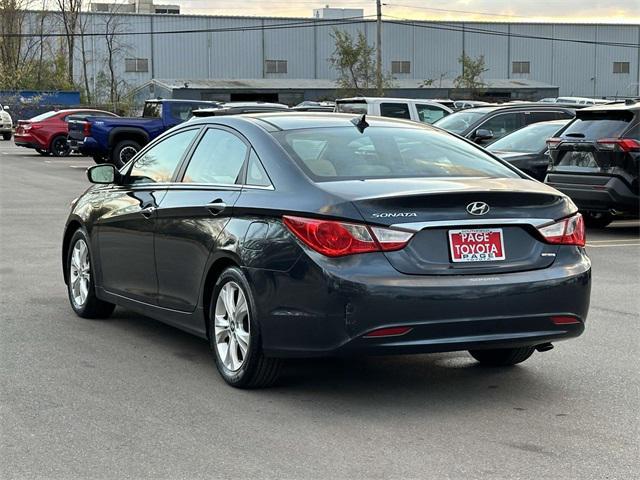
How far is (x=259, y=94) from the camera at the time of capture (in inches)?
2576

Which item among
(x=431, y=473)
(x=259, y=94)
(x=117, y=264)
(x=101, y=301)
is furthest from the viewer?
(x=259, y=94)

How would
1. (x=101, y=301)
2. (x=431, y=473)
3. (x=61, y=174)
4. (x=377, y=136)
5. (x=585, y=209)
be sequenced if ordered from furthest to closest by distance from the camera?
(x=61, y=174), (x=585, y=209), (x=101, y=301), (x=377, y=136), (x=431, y=473)

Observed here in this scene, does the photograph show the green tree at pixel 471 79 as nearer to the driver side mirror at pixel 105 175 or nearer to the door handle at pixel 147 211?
the driver side mirror at pixel 105 175

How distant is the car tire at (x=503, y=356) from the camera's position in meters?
6.38

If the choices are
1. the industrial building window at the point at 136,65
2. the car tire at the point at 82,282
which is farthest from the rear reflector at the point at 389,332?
the industrial building window at the point at 136,65

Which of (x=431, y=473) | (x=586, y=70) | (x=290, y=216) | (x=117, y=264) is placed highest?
(x=586, y=70)

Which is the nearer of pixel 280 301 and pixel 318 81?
pixel 280 301

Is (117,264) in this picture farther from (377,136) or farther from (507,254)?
(507,254)

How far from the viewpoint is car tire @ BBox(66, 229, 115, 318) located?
790 centimetres

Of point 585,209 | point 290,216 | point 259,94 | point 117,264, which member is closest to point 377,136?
point 290,216

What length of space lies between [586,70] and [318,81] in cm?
2205

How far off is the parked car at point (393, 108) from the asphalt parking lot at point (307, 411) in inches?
535

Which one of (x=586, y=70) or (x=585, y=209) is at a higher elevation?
(x=586, y=70)

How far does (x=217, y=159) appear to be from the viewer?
255 inches
